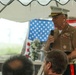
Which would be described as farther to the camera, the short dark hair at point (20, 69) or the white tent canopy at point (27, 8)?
the white tent canopy at point (27, 8)

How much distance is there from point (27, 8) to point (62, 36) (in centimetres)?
45

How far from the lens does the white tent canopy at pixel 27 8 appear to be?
2453 mm

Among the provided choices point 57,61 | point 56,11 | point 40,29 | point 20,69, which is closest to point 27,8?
point 56,11

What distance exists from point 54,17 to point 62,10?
0.35ft

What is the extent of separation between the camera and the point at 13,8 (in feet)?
8.12

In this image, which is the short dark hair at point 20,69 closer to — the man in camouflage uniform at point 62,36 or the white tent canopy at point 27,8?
the man in camouflage uniform at point 62,36

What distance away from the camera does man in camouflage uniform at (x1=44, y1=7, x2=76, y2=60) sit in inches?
92.1

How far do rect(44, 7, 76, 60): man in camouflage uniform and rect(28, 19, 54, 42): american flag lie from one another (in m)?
0.54

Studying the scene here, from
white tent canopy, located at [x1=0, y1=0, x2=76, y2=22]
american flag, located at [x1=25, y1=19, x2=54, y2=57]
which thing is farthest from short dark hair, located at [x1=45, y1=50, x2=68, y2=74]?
american flag, located at [x1=25, y1=19, x2=54, y2=57]

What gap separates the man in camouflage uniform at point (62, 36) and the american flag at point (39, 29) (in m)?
0.54

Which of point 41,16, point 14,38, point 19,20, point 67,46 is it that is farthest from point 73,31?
point 14,38

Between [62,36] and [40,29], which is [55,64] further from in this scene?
[40,29]

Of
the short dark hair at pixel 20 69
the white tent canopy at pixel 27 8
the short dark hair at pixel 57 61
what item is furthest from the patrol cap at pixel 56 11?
the short dark hair at pixel 20 69

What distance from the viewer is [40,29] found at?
2994 millimetres
